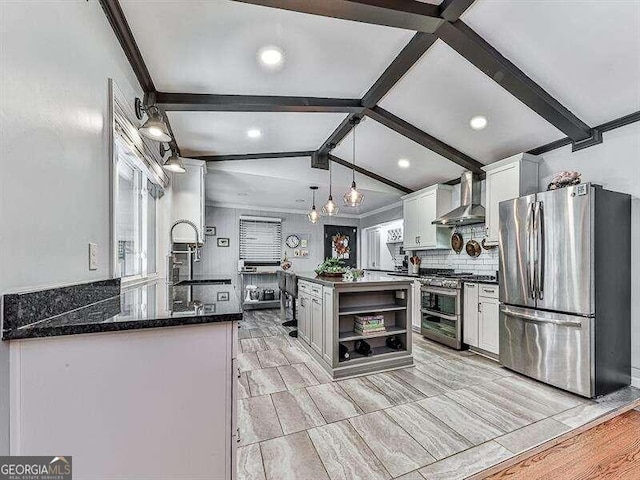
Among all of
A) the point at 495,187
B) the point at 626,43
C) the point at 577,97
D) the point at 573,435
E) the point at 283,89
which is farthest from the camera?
the point at 495,187

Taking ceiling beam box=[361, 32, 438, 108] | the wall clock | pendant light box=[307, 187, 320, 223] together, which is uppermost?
ceiling beam box=[361, 32, 438, 108]

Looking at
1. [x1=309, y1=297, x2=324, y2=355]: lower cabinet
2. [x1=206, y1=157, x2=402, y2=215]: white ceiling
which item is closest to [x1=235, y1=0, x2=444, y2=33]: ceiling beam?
[x1=309, y1=297, x2=324, y2=355]: lower cabinet

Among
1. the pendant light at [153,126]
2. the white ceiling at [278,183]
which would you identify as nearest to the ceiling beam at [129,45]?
the pendant light at [153,126]

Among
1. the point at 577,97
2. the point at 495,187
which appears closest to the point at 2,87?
the point at 577,97

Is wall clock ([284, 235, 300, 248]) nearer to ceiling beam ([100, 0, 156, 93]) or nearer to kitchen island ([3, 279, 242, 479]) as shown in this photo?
ceiling beam ([100, 0, 156, 93])

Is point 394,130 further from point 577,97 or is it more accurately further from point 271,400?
point 271,400

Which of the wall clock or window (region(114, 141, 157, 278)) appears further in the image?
the wall clock

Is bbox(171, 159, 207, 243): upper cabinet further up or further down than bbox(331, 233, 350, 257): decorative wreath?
further up

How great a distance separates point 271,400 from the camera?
2.48m

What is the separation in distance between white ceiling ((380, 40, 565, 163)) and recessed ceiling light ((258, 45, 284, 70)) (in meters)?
1.25

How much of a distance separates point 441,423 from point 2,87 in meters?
2.87

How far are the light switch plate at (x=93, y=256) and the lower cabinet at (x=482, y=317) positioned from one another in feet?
12.1

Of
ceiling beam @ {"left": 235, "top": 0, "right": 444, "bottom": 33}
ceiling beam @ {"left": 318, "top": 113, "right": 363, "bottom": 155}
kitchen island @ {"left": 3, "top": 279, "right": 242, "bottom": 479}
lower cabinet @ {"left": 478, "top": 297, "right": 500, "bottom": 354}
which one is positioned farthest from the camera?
ceiling beam @ {"left": 318, "top": 113, "right": 363, "bottom": 155}

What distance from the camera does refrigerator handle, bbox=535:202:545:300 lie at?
2824 millimetres
